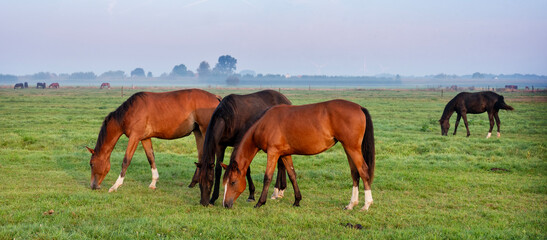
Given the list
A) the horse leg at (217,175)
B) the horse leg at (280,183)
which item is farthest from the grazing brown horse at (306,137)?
the horse leg at (280,183)

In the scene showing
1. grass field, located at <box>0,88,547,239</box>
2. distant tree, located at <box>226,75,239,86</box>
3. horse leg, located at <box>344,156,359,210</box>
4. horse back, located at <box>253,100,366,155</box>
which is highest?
distant tree, located at <box>226,75,239,86</box>

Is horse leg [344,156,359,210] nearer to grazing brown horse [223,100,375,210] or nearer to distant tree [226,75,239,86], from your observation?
grazing brown horse [223,100,375,210]

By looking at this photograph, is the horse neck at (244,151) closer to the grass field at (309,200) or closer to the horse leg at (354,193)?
the grass field at (309,200)

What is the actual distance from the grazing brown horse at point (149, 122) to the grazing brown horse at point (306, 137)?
2203mm

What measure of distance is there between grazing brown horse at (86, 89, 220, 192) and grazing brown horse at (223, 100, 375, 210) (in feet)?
7.23

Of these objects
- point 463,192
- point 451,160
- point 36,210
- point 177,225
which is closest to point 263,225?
point 177,225

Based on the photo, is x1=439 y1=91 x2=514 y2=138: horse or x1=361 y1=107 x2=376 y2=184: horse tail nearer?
x1=361 y1=107 x2=376 y2=184: horse tail

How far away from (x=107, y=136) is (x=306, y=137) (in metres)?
4.01

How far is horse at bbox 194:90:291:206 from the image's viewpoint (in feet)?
24.2

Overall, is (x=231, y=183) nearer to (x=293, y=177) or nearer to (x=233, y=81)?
(x=293, y=177)

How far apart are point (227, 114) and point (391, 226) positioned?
3.34 meters

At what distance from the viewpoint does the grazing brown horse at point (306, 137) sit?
6.93m

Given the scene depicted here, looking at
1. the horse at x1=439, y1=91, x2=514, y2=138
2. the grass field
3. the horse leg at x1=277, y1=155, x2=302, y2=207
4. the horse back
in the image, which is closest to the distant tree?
the horse at x1=439, y1=91, x2=514, y2=138

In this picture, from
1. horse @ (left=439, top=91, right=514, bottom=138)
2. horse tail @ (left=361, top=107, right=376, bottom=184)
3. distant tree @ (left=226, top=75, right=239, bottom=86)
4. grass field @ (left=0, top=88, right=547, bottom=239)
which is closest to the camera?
grass field @ (left=0, top=88, right=547, bottom=239)
